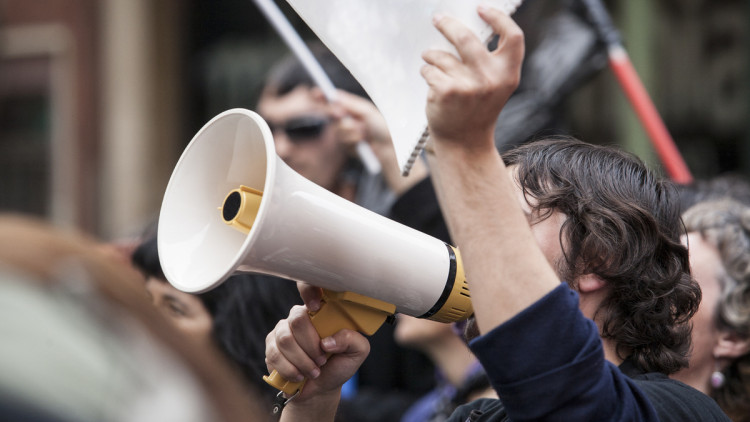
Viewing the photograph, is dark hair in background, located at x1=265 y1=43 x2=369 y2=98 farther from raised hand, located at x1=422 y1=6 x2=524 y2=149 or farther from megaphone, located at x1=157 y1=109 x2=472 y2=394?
raised hand, located at x1=422 y1=6 x2=524 y2=149

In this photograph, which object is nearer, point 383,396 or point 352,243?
point 352,243

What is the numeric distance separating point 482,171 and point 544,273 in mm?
158

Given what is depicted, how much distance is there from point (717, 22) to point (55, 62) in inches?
268

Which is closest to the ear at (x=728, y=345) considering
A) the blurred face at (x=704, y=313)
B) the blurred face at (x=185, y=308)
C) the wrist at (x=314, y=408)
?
the blurred face at (x=704, y=313)

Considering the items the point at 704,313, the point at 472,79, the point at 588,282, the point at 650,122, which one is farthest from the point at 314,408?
the point at 650,122

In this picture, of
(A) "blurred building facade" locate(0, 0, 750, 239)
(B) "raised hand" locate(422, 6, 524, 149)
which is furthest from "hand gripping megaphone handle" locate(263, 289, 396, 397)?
(A) "blurred building facade" locate(0, 0, 750, 239)

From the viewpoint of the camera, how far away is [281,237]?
135cm

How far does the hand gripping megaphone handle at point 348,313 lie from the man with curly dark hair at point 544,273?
0.06 feet

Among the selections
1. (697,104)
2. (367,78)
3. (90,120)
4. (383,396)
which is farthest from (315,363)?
(90,120)

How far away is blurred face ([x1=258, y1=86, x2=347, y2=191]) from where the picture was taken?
3.15 meters

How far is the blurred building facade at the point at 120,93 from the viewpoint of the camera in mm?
8289

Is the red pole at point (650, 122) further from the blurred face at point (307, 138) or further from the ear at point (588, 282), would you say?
the ear at point (588, 282)

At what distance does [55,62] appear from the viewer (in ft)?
31.5

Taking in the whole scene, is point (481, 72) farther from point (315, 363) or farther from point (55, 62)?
point (55, 62)
